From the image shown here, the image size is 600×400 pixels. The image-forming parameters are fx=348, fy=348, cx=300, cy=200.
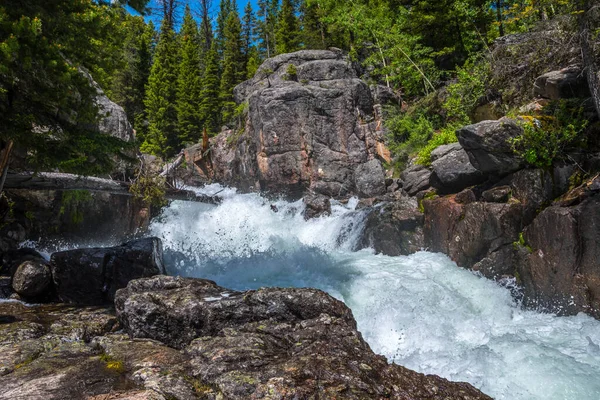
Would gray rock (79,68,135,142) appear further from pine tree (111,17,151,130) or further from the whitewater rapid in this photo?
pine tree (111,17,151,130)

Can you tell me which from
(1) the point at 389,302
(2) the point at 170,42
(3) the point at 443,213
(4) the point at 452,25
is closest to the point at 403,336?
(1) the point at 389,302

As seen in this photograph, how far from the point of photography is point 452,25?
65.7 ft

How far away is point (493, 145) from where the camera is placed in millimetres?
9055

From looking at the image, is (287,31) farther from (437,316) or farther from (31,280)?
(437,316)

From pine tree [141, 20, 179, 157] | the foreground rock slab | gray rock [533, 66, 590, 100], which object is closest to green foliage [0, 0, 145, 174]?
the foreground rock slab

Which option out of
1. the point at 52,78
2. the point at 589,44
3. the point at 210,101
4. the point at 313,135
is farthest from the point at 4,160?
the point at 210,101

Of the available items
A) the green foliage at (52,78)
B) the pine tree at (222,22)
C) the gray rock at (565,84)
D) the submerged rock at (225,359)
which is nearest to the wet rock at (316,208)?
the gray rock at (565,84)

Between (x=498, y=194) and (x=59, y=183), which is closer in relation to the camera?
(x=498, y=194)

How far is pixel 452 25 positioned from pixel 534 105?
13.1 metres

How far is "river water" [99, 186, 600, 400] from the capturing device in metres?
5.34

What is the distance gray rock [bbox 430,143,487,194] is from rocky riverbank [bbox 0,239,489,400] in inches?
300

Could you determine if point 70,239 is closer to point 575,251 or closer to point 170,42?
point 575,251

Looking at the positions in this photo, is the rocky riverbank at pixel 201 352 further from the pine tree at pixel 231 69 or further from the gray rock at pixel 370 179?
the pine tree at pixel 231 69

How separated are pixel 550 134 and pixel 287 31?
1208 inches
